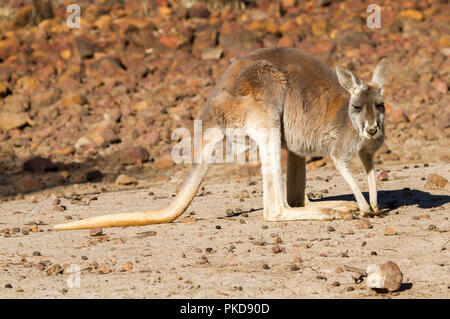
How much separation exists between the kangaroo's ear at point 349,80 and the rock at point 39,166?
432cm

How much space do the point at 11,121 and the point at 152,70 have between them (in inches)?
90.0

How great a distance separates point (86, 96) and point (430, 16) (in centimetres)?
566

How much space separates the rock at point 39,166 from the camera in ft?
25.8

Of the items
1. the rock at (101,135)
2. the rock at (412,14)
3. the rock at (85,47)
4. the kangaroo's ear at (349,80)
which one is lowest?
the rock at (101,135)

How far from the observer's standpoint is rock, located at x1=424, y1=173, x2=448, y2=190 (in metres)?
5.56

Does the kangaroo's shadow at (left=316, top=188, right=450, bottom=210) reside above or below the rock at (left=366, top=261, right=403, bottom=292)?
above

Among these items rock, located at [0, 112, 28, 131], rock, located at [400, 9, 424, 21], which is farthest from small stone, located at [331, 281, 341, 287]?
rock, located at [400, 9, 424, 21]

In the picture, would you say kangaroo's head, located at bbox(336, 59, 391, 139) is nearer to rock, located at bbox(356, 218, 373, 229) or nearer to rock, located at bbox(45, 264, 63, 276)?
rock, located at bbox(356, 218, 373, 229)

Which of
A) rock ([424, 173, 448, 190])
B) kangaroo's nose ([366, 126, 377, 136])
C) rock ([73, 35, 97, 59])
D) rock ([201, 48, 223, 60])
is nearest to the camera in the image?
kangaroo's nose ([366, 126, 377, 136])

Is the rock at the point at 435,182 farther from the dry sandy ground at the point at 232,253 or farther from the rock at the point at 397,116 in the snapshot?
the rock at the point at 397,116

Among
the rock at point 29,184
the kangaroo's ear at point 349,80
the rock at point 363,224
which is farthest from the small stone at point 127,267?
the rock at point 29,184

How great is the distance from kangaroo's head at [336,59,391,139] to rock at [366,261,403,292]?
4.81 feet

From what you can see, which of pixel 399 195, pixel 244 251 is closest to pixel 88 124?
pixel 399 195

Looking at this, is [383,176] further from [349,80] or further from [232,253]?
[232,253]
